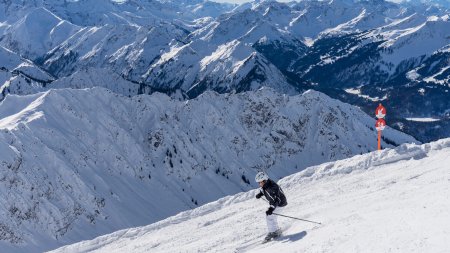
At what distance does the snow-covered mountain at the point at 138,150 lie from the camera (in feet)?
222

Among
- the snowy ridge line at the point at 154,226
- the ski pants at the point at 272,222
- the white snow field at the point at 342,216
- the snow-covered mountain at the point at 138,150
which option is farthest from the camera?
the snow-covered mountain at the point at 138,150

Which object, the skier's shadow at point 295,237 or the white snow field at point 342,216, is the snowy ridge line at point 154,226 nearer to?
the white snow field at point 342,216

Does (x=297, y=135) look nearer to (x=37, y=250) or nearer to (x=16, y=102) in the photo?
(x=16, y=102)

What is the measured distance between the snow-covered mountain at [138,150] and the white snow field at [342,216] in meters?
33.2

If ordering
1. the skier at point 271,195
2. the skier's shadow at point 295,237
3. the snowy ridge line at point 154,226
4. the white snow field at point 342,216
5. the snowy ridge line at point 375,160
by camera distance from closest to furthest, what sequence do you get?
the white snow field at point 342,216
the skier's shadow at point 295,237
the skier at point 271,195
the snowy ridge line at point 154,226
the snowy ridge line at point 375,160

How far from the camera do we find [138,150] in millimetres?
97875

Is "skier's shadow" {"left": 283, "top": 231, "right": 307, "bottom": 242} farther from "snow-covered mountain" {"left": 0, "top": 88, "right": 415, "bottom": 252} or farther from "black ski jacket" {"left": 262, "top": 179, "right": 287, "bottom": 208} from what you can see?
"snow-covered mountain" {"left": 0, "top": 88, "right": 415, "bottom": 252}

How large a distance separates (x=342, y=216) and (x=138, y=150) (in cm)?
7772

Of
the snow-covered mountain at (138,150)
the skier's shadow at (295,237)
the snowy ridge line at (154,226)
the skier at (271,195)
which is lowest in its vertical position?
the snow-covered mountain at (138,150)

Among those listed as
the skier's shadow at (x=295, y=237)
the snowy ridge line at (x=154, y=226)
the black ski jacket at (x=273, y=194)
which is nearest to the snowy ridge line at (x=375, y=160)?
the snowy ridge line at (x=154, y=226)

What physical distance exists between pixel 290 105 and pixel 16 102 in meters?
65.6

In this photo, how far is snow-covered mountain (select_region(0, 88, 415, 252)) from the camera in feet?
222

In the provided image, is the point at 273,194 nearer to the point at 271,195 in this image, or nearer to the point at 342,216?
the point at 271,195

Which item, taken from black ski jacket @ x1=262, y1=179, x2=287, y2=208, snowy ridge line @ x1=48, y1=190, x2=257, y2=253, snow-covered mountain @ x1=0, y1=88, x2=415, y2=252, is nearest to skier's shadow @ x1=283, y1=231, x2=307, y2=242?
black ski jacket @ x1=262, y1=179, x2=287, y2=208
